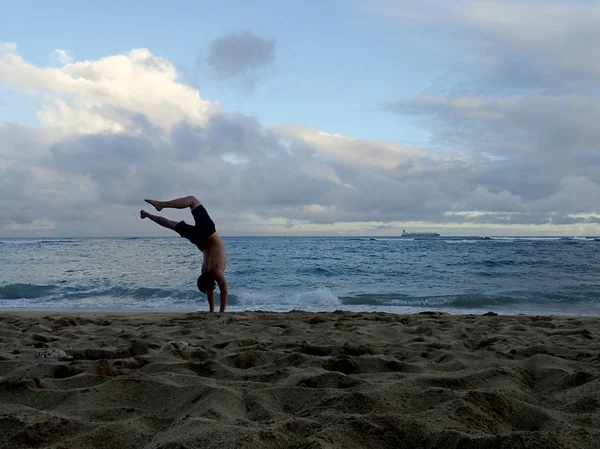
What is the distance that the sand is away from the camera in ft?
6.33

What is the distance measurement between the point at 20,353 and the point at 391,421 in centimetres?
314

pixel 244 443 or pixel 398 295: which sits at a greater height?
pixel 244 443

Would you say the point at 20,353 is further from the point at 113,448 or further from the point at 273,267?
the point at 273,267

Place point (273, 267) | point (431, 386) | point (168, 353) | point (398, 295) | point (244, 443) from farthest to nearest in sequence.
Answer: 1. point (273, 267)
2. point (398, 295)
3. point (168, 353)
4. point (431, 386)
5. point (244, 443)

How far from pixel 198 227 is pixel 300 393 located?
15.0ft

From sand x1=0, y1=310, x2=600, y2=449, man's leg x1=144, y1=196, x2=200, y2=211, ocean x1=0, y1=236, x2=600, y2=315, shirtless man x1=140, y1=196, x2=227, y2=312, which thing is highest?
man's leg x1=144, y1=196, x2=200, y2=211

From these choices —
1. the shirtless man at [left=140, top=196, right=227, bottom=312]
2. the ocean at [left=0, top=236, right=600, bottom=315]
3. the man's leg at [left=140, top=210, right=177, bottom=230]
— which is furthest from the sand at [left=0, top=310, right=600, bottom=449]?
the ocean at [left=0, top=236, right=600, bottom=315]

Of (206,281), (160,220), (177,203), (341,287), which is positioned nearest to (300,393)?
(177,203)

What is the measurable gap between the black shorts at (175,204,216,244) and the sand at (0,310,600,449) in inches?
91.7

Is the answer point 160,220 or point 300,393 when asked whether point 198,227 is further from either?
point 300,393

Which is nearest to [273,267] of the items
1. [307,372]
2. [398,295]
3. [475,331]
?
[398,295]

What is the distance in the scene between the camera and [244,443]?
1.82 metres

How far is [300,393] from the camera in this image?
8.41 ft

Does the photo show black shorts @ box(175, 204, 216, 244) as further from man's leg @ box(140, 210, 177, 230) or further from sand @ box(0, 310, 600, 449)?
sand @ box(0, 310, 600, 449)
